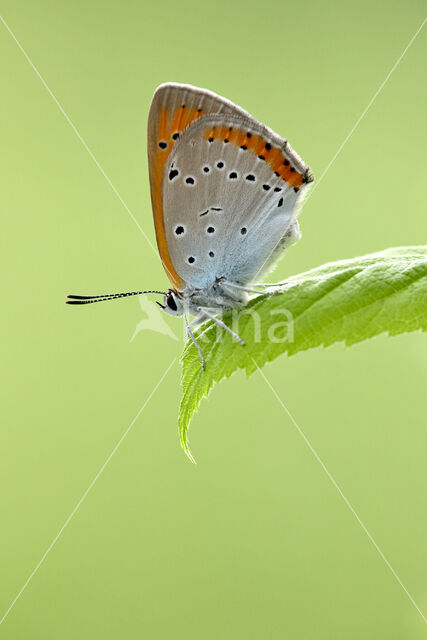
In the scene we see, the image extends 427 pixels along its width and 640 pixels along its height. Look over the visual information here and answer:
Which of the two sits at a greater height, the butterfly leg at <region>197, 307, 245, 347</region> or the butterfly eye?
the butterfly eye

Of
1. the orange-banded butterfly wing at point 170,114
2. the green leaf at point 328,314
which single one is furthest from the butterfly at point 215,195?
the green leaf at point 328,314

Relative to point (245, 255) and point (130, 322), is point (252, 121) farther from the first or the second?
point (130, 322)

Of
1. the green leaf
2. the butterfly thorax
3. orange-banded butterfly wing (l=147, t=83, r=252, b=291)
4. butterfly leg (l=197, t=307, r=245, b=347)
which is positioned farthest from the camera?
the butterfly thorax

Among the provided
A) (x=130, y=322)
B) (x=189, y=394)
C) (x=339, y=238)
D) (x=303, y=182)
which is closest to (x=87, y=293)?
(x=130, y=322)

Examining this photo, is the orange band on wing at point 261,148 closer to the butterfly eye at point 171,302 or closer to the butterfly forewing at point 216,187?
the butterfly forewing at point 216,187

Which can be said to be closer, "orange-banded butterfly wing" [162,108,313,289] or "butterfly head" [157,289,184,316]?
"orange-banded butterfly wing" [162,108,313,289]

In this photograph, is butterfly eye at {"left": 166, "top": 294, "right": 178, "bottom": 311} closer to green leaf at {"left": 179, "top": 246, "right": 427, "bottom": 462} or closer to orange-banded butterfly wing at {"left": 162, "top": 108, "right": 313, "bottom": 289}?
orange-banded butterfly wing at {"left": 162, "top": 108, "right": 313, "bottom": 289}

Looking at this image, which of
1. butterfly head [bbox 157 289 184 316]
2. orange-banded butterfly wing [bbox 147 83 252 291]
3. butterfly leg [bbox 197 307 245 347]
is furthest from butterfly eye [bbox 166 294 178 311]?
orange-banded butterfly wing [bbox 147 83 252 291]
